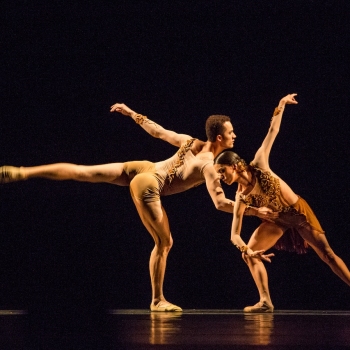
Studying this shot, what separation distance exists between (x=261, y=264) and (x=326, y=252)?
42 centimetres

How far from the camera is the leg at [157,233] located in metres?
4.98

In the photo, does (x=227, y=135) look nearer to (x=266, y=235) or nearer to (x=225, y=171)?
(x=225, y=171)

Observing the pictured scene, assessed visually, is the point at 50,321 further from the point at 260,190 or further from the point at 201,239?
the point at 201,239

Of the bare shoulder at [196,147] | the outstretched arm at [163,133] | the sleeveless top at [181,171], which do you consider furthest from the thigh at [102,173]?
the bare shoulder at [196,147]

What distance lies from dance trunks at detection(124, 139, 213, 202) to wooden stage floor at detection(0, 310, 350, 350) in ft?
3.17

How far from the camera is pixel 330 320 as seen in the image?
425cm

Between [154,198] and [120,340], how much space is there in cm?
201

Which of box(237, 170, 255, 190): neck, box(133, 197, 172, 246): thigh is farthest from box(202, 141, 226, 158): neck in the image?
box(133, 197, 172, 246): thigh

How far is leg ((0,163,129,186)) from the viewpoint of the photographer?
484 cm

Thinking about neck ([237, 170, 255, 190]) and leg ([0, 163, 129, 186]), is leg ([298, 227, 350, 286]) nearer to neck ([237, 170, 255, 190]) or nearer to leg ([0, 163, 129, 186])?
neck ([237, 170, 255, 190])

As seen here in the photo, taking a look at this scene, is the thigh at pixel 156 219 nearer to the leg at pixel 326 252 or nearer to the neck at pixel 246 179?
the neck at pixel 246 179

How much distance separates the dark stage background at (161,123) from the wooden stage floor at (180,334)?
1.71 metres

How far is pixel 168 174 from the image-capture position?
509 centimetres

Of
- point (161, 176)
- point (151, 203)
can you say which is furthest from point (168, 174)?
point (151, 203)
